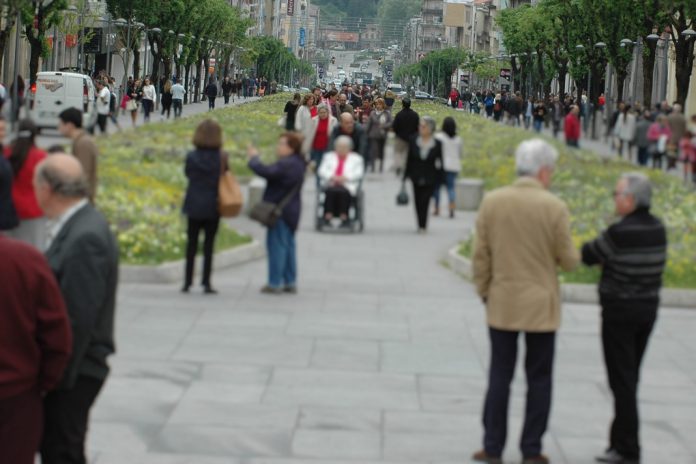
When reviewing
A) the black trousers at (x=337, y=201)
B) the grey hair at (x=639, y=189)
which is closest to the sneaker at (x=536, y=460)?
the grey hair at (x=639, y=189)

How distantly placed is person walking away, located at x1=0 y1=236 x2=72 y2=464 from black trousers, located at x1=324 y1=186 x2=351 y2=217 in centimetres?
1485

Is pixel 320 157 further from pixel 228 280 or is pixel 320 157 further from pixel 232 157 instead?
pixel 228 280

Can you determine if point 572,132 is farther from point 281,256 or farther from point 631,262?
point 631,262

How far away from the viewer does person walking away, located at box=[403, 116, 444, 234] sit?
20859 millimetres

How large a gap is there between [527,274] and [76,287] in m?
2.68

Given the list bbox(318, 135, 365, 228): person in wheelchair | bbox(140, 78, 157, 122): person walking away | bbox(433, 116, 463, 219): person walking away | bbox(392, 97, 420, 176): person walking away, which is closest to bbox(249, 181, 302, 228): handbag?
bbox(318, 135, 365, 228): person in wheelchair

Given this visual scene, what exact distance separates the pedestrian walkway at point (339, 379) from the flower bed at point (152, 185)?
92cm

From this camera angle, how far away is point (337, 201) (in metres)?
20.7

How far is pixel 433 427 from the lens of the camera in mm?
9555

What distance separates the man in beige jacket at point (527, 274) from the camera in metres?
8.27

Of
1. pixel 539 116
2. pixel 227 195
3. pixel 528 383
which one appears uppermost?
pixel 227 195

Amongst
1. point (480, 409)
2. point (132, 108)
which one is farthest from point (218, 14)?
point (480, 409)

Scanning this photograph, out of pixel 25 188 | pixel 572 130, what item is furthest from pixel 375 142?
pixel 25 188

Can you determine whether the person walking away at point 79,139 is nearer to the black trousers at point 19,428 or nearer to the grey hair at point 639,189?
the grey hair at point 639,189
